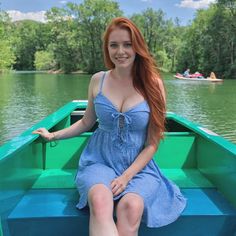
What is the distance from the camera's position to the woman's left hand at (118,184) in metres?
1.90

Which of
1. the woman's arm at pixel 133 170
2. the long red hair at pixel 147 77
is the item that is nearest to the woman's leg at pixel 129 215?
the woman's arm at pixel 133 170

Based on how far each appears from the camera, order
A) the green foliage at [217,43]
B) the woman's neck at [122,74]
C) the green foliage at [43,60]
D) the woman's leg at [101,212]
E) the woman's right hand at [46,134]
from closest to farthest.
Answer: the woman's leg at [101,212] < the woman's neck at [122,74] < the woman's right hand at [46,134] < the green foliage at [217,43] < the green foliage at [43,60]

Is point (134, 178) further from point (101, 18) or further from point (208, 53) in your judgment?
point (101, 18)

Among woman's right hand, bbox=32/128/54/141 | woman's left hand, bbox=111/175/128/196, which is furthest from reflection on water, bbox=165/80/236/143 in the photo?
woman's left hand, bbox=111/175/128/196

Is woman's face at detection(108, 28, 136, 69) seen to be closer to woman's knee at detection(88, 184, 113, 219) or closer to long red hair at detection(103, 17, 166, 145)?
long red hair at detection(103, 17, 166, 145)

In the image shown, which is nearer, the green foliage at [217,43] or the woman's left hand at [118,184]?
the woman's left hand at [118,184]

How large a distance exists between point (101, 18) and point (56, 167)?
5345cm

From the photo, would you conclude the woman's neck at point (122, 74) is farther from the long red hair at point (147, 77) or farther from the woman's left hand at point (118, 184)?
the woman's left hand at point (118, 184)

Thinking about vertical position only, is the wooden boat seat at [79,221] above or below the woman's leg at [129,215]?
below

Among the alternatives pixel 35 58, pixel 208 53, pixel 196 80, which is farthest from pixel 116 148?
pixel 35 58

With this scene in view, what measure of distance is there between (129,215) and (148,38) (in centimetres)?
5822

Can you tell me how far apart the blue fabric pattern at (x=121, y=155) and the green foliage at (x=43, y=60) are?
211 feet

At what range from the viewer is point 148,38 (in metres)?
58.5

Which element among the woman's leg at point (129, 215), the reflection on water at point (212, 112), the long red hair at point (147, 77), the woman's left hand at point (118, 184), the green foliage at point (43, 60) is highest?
the long red hair at point (147, 77)
